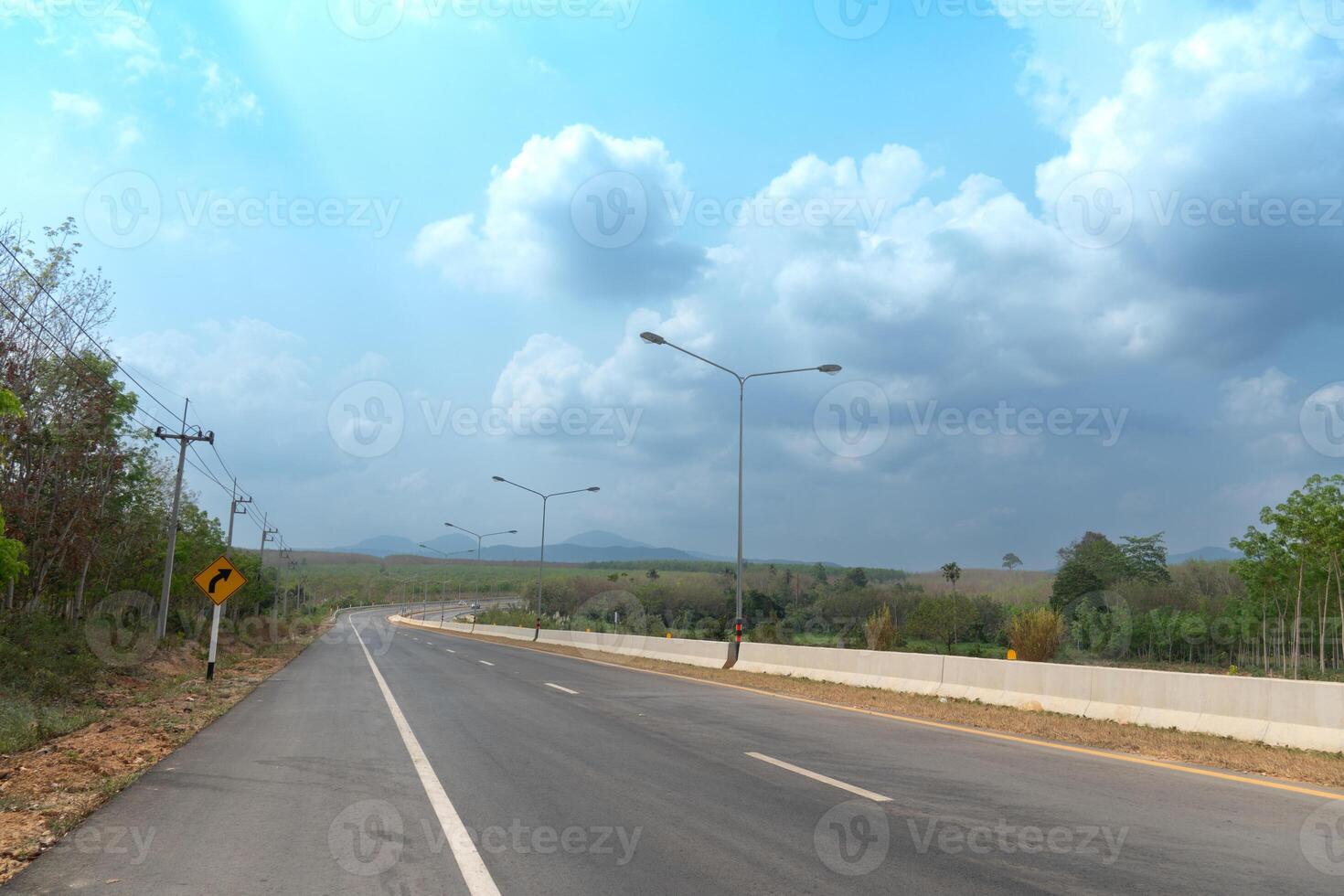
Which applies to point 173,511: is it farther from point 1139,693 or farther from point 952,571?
point 952,571

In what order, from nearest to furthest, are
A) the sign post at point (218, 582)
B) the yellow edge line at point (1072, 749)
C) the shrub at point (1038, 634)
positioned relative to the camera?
1. the yellow edge line at point (1072, 749)
2. the sign post at point (218, 582)
3. the shrub at point (1038, 634)

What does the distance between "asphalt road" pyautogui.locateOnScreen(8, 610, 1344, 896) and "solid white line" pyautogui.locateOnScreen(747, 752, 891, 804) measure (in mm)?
45

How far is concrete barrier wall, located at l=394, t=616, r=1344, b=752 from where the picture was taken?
10.3m

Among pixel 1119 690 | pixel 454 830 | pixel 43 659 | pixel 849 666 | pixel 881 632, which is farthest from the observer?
pixel 881 632

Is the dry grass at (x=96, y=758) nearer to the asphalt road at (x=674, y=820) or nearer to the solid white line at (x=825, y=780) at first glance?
the asphalt road at (x=674, y=820)

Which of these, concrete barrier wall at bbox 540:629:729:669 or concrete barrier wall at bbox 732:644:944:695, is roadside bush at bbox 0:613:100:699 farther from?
concrete barrier wall at bbox 540:629:729:669

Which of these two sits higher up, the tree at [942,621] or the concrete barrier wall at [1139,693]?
the concrete barrier wall at [1139,693]

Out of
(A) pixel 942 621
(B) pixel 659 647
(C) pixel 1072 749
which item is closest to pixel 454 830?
(C) pixel 1072 749

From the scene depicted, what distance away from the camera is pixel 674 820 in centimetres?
660

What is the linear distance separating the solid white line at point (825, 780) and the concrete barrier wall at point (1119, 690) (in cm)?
577

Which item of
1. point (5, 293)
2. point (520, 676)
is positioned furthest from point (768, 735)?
point (5, 293)

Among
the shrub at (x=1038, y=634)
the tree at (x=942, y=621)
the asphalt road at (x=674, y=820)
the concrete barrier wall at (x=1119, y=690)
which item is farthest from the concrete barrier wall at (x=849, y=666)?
the tree at (x=942, y=621)

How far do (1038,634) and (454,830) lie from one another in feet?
87.2

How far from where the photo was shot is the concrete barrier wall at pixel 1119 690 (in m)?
10.3
